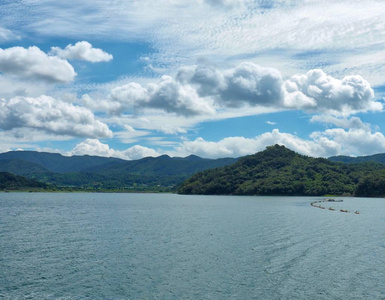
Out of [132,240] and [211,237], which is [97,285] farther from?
[211,237]

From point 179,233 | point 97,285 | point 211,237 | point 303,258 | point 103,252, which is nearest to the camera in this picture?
point 97,285

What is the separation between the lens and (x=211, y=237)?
85812mm

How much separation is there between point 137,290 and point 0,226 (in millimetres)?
76826

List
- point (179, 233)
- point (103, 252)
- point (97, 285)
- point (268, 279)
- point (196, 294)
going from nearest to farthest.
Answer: point (196, 294) < point (97, 285) < point (268, 279) < point (103, 252) < point (179, 233)

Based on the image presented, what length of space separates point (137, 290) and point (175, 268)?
11307 mm

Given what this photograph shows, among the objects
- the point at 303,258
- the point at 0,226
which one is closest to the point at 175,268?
the point at 303,258

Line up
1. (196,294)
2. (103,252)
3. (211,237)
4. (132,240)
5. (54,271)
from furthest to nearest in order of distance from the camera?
(211,237) → (132,240) → (103,252) → (54,271) → (196,294)

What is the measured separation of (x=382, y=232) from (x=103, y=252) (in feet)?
233

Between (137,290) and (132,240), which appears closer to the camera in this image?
(137,290)

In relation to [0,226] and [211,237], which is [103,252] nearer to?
[211,237]

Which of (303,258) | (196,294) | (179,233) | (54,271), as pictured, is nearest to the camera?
(196,294)

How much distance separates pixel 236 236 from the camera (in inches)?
3413

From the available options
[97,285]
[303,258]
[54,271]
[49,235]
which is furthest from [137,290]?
[49,235]

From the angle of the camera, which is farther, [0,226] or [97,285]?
[0,226]
